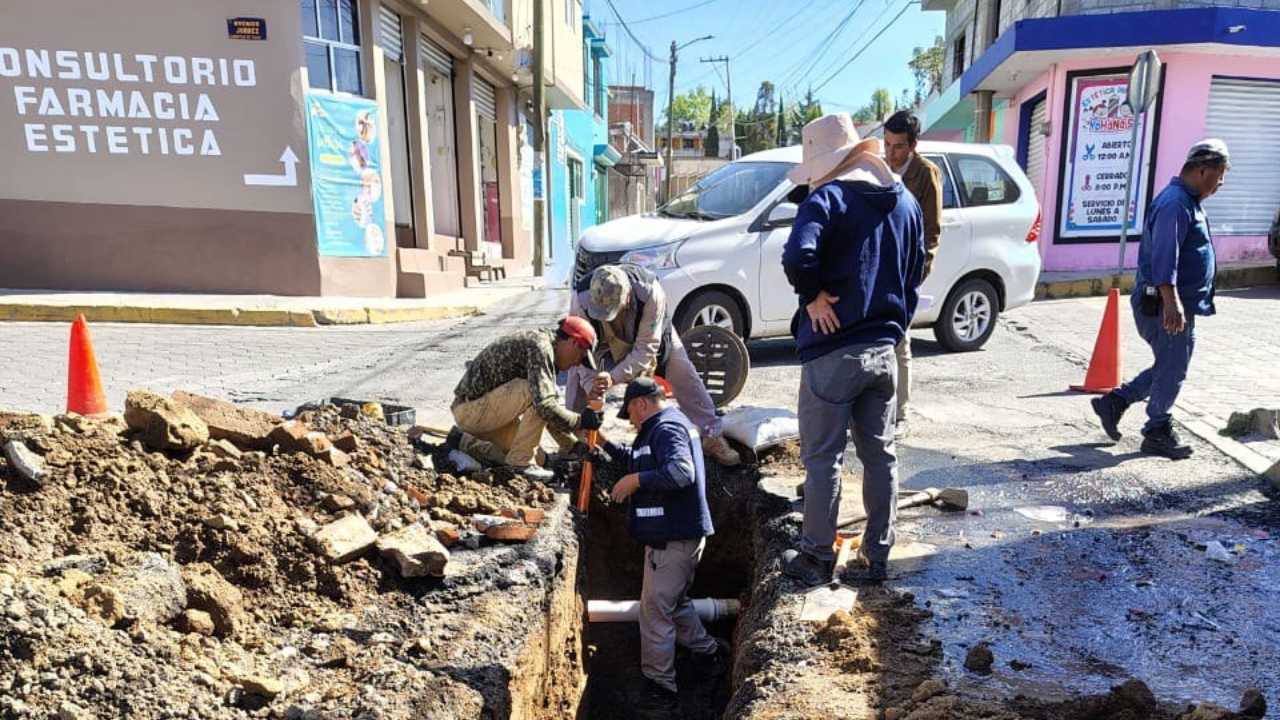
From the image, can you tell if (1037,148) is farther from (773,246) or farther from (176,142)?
(176,142)

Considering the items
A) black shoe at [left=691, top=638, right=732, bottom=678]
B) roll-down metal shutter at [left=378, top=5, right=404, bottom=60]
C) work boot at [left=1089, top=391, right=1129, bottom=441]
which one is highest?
roll-down metal shutter at [left=378, top=5, right=404, bottom=60]

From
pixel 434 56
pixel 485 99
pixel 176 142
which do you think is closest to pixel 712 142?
pixel 485 99

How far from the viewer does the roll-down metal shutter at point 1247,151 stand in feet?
42.3

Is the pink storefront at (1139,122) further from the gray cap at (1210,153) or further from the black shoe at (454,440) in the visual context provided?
the black shoe at (454,440)

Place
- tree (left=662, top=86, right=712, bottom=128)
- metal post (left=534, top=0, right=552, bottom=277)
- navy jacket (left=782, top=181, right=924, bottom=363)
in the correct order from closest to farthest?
navy jacket (left=782, top=181, right=924, bottom=363) < metal post (left=534, top=0, right=552, bottom=277) < tree (left=662, top=86, right=712, bottom=128)

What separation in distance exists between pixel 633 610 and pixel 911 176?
3.03 metres

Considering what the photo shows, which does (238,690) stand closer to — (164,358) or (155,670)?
(155,670)

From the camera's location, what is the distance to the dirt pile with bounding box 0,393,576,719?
2367mm

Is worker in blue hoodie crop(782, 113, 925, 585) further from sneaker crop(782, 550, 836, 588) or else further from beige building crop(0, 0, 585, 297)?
beige building crop(0, 0, 585, 297)

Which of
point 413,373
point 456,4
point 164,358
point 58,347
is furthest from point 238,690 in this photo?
point 456,4

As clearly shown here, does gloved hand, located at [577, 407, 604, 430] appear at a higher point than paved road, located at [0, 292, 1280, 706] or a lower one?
higher

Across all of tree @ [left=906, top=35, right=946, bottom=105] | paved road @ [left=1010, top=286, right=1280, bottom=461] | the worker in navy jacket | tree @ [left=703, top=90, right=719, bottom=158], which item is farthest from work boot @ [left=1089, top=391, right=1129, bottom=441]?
tree @ [left=703, top=90, right=719, bottom=158]

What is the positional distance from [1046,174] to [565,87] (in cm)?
1201

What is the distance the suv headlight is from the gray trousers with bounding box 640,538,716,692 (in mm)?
3224
